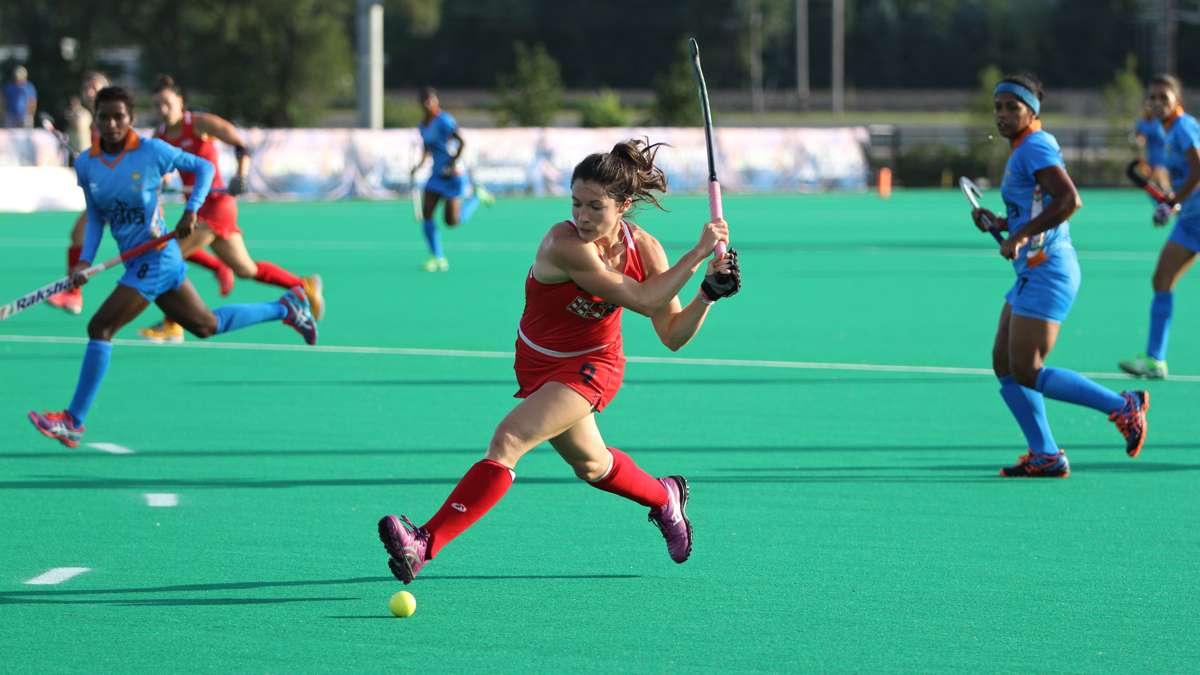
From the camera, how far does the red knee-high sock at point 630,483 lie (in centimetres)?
667

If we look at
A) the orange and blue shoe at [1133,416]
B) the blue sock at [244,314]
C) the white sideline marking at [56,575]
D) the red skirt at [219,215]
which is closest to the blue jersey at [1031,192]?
the orange and blue shoe at [1133,416]

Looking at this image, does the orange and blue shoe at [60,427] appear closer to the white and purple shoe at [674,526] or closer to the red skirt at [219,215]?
the white and purple shoe at [674,526]

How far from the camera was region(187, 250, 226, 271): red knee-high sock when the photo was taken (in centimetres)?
1507

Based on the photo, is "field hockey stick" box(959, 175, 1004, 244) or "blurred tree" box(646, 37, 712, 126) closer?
"field hockey stick" box(959, 175, 1004, 244)

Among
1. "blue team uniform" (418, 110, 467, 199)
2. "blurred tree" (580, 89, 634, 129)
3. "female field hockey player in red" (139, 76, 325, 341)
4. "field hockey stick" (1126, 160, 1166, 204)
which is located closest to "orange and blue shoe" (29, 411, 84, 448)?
"female field hockey player in red" (139, 76, 325, 341)

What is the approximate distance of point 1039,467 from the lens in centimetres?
877

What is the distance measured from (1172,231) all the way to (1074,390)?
4.07m

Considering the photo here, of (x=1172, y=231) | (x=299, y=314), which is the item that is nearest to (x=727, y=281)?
(x=299, y=314)

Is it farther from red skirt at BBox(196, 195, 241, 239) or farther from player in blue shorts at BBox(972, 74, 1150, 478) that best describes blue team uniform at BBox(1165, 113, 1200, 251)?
red skirt at BBox(196, 195, 241, 239)

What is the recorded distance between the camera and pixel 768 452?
9.52 m

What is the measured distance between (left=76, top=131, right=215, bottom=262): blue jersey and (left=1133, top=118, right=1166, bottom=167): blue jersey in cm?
700

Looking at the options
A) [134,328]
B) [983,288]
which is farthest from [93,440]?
[983,288]

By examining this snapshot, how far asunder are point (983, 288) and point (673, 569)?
13459mm

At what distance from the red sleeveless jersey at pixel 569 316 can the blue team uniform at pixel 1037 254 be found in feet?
9.25
